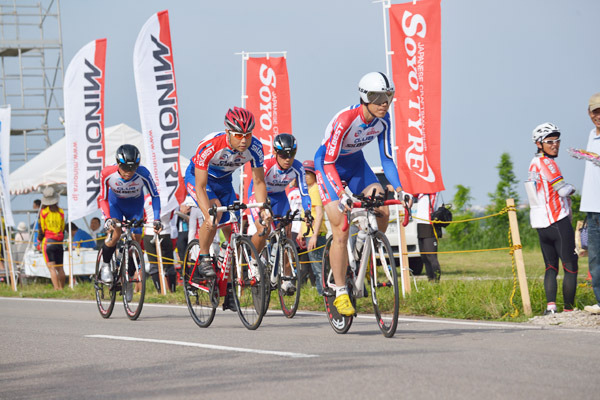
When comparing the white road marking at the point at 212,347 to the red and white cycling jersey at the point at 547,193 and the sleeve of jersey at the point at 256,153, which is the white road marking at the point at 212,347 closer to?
the sleeve of jersey at the point at 256,153

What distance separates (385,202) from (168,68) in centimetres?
1088

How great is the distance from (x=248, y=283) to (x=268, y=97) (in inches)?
457

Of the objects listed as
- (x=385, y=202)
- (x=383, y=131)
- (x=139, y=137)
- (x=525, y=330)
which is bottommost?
(x=525, y=330)

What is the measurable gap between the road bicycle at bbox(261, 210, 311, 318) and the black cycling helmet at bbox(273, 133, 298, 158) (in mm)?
1306

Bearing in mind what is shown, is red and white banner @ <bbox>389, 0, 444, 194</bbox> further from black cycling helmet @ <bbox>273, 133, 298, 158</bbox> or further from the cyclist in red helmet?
the cyclist in red helmet

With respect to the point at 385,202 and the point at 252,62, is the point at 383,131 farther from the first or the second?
the point at 252,62

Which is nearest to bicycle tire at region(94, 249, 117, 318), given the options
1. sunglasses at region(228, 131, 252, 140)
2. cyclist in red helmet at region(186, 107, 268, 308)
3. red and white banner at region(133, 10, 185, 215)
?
cyclist in red helmet at region(186, 107, 268, 308)

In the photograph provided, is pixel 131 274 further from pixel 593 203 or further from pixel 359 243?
pixel 593 203

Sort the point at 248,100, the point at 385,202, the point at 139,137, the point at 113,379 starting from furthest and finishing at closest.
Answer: the point at 139,137 → the point at 248,100 → the point at 385,202 → the point at 113,379

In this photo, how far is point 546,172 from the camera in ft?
32.0

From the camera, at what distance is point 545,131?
389 inches

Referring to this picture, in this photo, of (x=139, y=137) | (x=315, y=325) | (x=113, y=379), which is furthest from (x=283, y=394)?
(x=139, y=137)

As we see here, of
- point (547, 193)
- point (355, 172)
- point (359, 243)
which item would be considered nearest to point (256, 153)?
point (355, 172)

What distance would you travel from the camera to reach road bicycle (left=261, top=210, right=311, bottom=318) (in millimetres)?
10742
